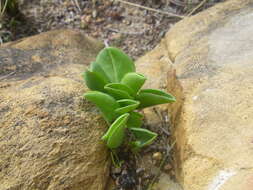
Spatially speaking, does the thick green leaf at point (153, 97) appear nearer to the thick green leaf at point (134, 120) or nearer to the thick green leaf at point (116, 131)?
the thick green leaf at point (134, 120)

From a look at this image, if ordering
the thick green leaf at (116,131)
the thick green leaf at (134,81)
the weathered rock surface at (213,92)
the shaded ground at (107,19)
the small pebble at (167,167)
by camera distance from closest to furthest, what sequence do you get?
the weathered rock surface at (213,92), the thick green leaf at (116,131), the thick green leaf at (134,81), the small pebble at (167,167), the shaded ground at (107,19)

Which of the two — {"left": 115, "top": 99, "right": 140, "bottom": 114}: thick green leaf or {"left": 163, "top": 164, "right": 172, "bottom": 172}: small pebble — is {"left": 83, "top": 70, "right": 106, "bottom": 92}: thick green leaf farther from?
{"left": 163, "top": 164, "right": 172, "bottom": 172}: small pebble

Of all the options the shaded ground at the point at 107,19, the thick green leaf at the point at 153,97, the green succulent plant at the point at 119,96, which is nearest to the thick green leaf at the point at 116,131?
the green succulent plant at the point at 119,96

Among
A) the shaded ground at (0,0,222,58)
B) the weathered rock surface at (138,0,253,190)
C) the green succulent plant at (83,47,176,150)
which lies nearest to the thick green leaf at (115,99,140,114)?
the green succulent plant at (83,47,176,150)

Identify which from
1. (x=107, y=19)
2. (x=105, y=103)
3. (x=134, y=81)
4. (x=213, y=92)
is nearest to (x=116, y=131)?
(x=105, y=103)

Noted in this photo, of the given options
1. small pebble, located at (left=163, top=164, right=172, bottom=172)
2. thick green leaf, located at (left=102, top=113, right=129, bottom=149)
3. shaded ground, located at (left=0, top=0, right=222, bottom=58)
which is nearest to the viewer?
thick green leaf, located at (left=102, top=113, right=129, bottom=149)

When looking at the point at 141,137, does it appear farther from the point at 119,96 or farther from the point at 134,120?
the point at 119,96
